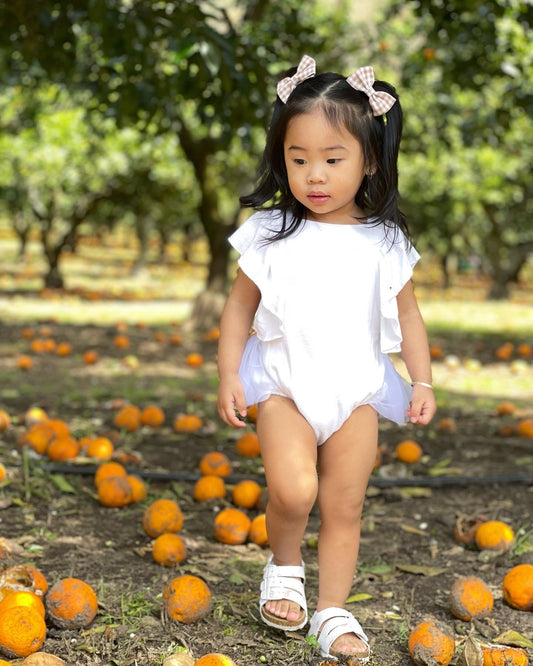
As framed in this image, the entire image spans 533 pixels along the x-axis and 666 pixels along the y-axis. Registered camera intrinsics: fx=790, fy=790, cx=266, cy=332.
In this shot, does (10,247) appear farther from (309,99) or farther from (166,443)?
(309,99)

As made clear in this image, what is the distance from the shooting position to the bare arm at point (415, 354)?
8.50 feet

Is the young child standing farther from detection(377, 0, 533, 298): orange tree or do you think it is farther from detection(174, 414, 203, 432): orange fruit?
detection(377, 0, 533, 298): orange tree

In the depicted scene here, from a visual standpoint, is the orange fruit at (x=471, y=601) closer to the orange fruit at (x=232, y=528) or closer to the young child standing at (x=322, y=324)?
the young child standing at (x=322, y=324)

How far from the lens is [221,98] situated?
15.9ft

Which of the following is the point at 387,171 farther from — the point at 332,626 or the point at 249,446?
the point at 249,446

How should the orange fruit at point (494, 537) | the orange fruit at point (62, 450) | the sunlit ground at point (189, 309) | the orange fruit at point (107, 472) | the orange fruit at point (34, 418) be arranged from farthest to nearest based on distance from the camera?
the sunlit ground at point (189, 309) < the orange fruit at point (34, 418) < the orange fruit at point (62, 450) < the orange fruit at point (107, 472) < the orange fruit at point (494, 537)

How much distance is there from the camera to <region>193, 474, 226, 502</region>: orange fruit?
3713mm

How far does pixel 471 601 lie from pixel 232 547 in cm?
104

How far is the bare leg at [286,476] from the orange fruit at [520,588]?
2.54 feet

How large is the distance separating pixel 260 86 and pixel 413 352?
7.51 feet

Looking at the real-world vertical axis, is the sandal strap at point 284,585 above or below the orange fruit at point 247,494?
above

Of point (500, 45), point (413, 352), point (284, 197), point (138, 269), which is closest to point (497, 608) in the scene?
point (413, 352)

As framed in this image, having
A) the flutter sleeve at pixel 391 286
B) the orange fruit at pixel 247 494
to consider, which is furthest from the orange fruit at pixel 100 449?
the flutter sleeve at pixel 391 286

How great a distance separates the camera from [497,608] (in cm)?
275
